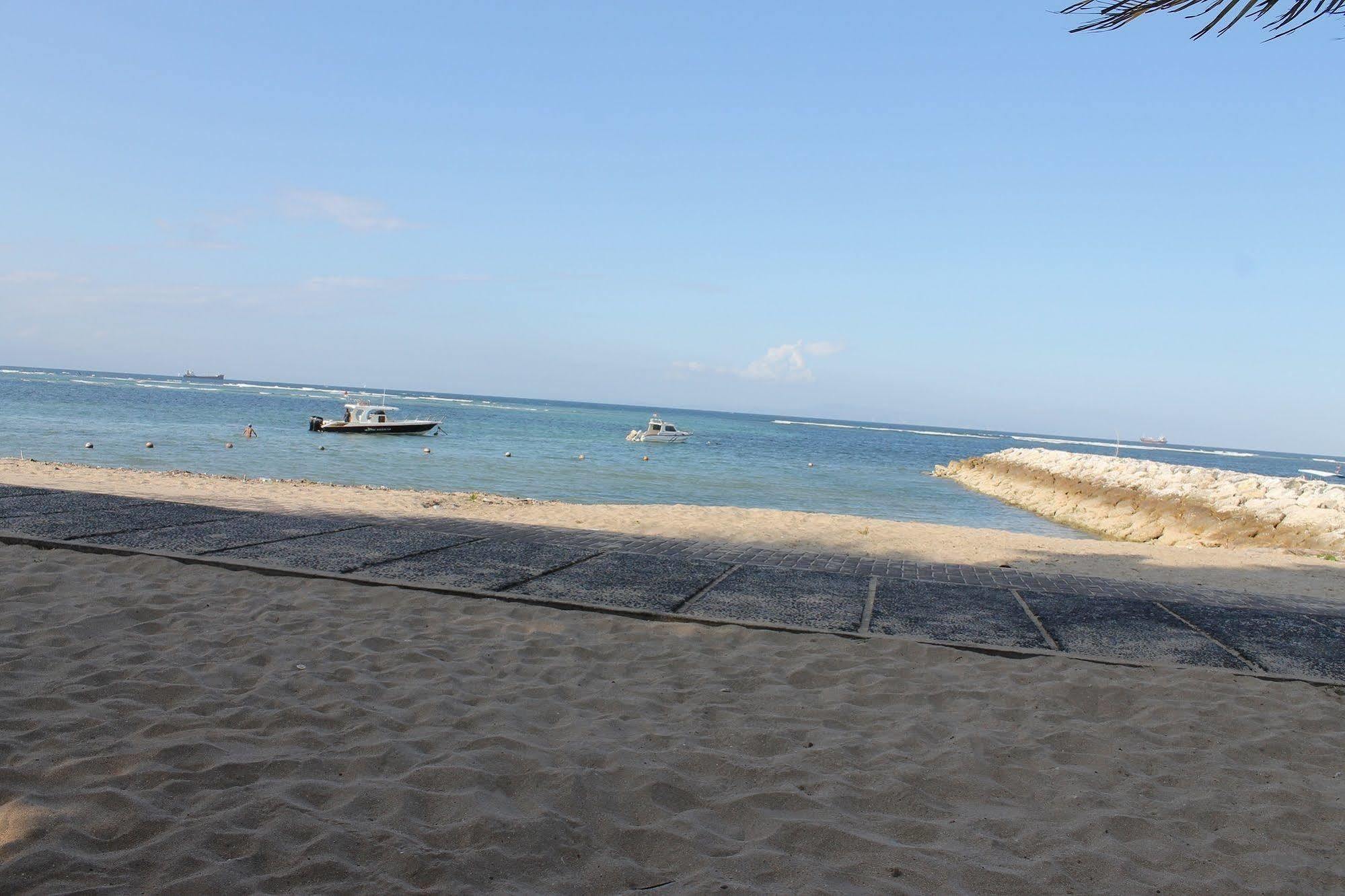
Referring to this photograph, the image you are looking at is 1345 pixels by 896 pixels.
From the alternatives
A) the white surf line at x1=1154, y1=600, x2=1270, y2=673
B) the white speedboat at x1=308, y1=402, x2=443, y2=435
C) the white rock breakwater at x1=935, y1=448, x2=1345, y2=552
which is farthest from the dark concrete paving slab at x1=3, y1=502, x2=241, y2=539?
the white speedboat at x1=308, y1=402, x2=443, y2=435

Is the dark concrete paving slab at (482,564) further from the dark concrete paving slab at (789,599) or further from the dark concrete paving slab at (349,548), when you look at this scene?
the dark concrete paving slab at (789,599)

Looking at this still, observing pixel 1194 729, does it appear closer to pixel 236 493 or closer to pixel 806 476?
pixel 236 493

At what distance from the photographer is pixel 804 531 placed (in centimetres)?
1255

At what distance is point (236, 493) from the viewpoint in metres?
12.9

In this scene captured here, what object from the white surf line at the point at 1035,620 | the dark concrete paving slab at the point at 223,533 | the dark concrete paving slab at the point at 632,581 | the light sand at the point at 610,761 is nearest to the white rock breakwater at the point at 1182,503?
the white surf line at the point at 1035,620

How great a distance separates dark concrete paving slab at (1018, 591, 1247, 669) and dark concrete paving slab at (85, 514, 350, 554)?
6.13 metres

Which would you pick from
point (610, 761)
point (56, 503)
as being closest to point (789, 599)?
point (610, 761)

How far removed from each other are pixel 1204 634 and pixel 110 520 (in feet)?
28.5

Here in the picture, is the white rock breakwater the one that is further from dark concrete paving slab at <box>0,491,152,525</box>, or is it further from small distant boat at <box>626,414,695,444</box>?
small distant boat at <box>626,414,695,444</box>

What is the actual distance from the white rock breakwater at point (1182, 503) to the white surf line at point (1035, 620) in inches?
449

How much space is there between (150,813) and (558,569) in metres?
4.01

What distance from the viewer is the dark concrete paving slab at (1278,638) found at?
481 centimetres

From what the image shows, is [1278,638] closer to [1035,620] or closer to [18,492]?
[1035,620]

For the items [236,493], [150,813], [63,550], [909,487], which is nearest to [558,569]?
[63,550]
